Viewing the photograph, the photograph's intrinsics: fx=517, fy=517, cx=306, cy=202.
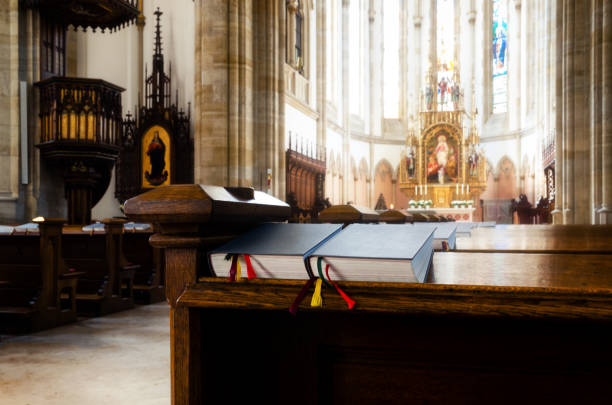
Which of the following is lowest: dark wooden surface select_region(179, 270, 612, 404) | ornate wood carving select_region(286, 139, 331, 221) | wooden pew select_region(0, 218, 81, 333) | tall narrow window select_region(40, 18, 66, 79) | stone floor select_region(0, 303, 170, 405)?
stone floor select_region(0, 303, 170, 405)

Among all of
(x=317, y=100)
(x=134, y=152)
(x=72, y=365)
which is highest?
(x=317, y=100)

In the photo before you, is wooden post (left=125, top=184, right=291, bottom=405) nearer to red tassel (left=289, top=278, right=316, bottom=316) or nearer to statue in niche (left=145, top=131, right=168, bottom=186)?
red tassel (left=289, top=278, right=316, bottom=316)

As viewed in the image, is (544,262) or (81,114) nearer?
(544,262)

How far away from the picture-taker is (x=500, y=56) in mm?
22750

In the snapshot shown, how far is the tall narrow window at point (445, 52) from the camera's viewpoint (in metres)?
21.9

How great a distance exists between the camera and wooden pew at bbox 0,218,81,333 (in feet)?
16.8

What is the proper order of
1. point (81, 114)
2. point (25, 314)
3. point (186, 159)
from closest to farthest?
point (25, 314)
point (81, 114)
point (186, 159)

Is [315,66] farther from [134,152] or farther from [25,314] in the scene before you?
[25,314]

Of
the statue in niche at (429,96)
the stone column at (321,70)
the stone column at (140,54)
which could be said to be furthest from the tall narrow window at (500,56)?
the stone column at (140,54)

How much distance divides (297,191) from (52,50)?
6.38 m

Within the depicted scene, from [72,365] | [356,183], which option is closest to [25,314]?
[72,365]

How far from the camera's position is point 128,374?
12.0 feet

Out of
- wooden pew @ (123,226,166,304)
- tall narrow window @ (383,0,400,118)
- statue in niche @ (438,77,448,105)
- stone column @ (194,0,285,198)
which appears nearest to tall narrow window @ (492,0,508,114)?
statue in niche @ (438,77,448,105)

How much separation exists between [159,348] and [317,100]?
13.6m
